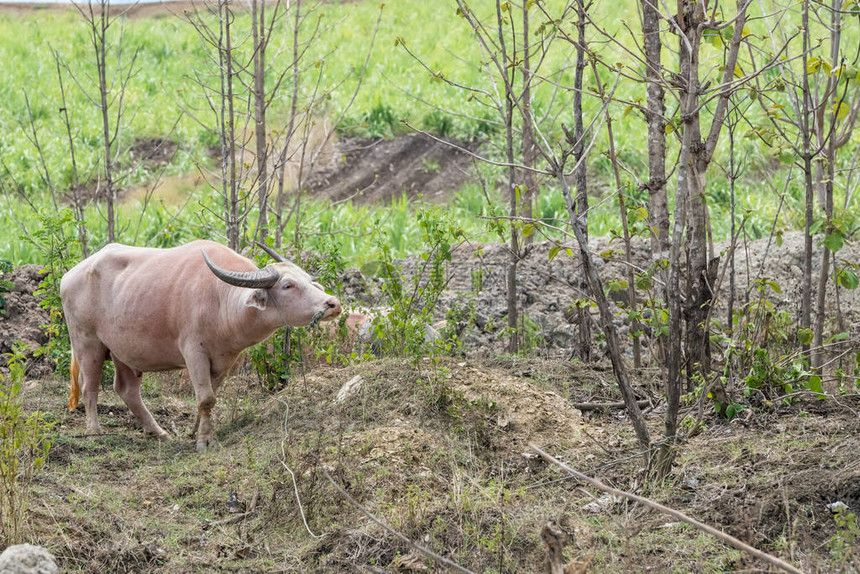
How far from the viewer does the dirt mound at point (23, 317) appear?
8.93 metres

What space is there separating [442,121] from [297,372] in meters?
10.6

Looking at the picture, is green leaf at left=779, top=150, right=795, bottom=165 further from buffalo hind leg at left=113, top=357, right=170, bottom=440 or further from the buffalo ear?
buffalo hind leg at left=113, top=357, right=170, bottom=440

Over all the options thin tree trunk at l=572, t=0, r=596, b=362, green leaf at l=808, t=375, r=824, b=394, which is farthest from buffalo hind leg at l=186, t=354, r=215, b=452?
green leaf at l=808, t=375, r=824, b=394

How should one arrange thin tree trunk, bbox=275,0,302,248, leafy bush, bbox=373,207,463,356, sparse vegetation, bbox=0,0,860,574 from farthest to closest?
thin tree trunk, bbox=275,0,302,248 < leafy bush, bbox=373,207,463,356 < sparse vegetation, bbox=0,0,860,574

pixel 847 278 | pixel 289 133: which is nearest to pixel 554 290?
pixel 289 133

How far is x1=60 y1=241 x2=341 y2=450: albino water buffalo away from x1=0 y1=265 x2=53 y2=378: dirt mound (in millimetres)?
1703

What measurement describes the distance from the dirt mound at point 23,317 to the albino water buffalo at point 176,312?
5.59ft

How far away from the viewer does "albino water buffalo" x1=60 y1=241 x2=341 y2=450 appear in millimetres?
6699

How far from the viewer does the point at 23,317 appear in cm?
961

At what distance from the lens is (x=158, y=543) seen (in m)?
4.86

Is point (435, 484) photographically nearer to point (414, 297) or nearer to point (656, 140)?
point (414, 297)

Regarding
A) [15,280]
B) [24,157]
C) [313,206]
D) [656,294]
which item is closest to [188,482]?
[656,294]

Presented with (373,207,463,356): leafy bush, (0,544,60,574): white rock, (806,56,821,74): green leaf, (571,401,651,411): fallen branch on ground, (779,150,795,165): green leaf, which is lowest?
(0,544,60,574): white rock

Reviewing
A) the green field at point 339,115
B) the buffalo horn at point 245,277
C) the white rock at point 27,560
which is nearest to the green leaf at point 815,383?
the buffalo horn at point 245,277
